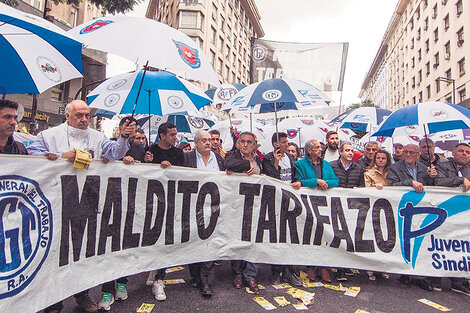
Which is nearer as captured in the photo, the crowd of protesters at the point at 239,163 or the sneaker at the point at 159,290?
the crowd of protesters at the point at 239,163

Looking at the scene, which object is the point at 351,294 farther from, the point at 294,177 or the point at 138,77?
the point at 138,77

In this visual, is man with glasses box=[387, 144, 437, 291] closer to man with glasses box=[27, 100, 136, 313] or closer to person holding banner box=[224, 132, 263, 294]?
person holding banner box=[224, 132, 263, 294]

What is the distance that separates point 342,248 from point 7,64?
14.2 ft

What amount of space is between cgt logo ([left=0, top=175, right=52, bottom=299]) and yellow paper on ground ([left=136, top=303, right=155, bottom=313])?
1048mm

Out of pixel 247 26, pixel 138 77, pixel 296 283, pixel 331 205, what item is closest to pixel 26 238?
pixel 138 77

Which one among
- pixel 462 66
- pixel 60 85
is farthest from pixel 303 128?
pixel 462 66

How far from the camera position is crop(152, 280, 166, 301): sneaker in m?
3.37

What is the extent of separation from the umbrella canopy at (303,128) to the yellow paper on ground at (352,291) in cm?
557

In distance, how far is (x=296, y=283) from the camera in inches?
154

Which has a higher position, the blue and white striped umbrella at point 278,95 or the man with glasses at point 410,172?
the blue and white striped umbrella at point 278,95

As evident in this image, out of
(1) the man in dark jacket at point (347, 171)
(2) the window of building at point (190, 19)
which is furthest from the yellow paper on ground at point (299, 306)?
(2) the window of building at point (190, 19)

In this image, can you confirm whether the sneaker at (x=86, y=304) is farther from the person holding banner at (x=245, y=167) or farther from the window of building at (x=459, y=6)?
the window of building at (x=459, y=6)

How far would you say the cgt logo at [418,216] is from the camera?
4.12 m

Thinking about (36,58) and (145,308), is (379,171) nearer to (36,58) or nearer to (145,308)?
(145,308)
